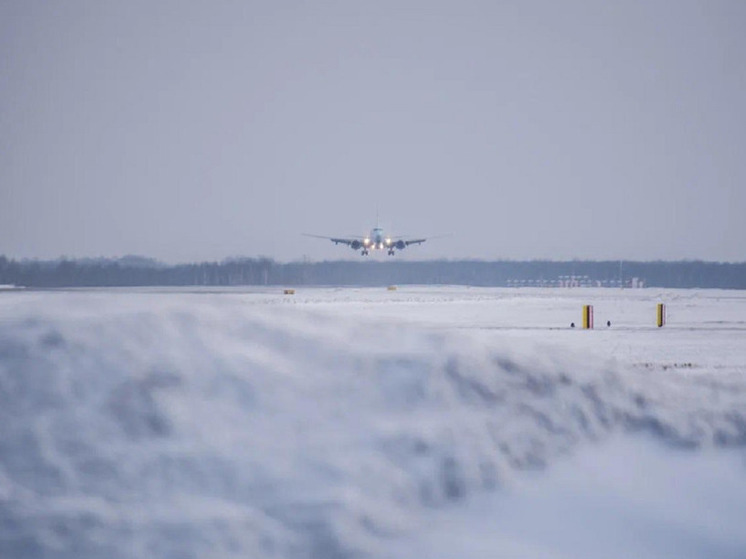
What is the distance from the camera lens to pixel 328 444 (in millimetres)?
4613

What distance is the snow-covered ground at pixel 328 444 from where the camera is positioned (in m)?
4.06

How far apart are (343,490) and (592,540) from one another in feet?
4.70

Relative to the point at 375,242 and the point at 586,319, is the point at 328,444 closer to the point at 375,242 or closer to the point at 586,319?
the point at 586,319

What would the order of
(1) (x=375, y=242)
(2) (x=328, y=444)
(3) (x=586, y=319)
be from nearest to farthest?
1. (2) (x=328, y=444)
2. (3) (x=586, y=319)
3. (1) (x=375, y=242)

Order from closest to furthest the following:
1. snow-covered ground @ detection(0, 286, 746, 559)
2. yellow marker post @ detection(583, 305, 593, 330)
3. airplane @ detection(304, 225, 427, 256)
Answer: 1. snow-covered ground @ detection(0, 286, 746, 559)
2. yellow marker post @ detection(583, 305, 593, 330)
3. airplane @ detection(304, 225, 427, 256)

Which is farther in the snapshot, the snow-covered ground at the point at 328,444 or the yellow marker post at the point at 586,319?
the yellow marker post at the point at 586,319

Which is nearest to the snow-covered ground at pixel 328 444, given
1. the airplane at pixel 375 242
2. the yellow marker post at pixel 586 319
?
the yellow marker post at pixel 586 319

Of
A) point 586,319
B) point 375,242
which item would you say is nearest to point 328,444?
point 586,319

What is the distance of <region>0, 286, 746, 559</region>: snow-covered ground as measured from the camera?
406 centimetres

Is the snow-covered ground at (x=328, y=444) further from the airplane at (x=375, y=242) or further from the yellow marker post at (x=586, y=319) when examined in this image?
the airplane at (x=375, y=242)

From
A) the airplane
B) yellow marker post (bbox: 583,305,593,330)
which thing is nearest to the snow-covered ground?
yellow marker post (bbox: 583,305,593,330)

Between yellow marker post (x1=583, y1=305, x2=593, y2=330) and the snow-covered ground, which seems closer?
the snow-covered ground

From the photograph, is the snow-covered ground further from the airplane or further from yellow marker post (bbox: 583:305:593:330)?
the airplane

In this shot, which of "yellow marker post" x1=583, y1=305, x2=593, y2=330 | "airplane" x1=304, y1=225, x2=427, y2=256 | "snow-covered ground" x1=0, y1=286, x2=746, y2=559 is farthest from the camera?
"airplane" x1=304, y1=225, x2=427, y2=256
